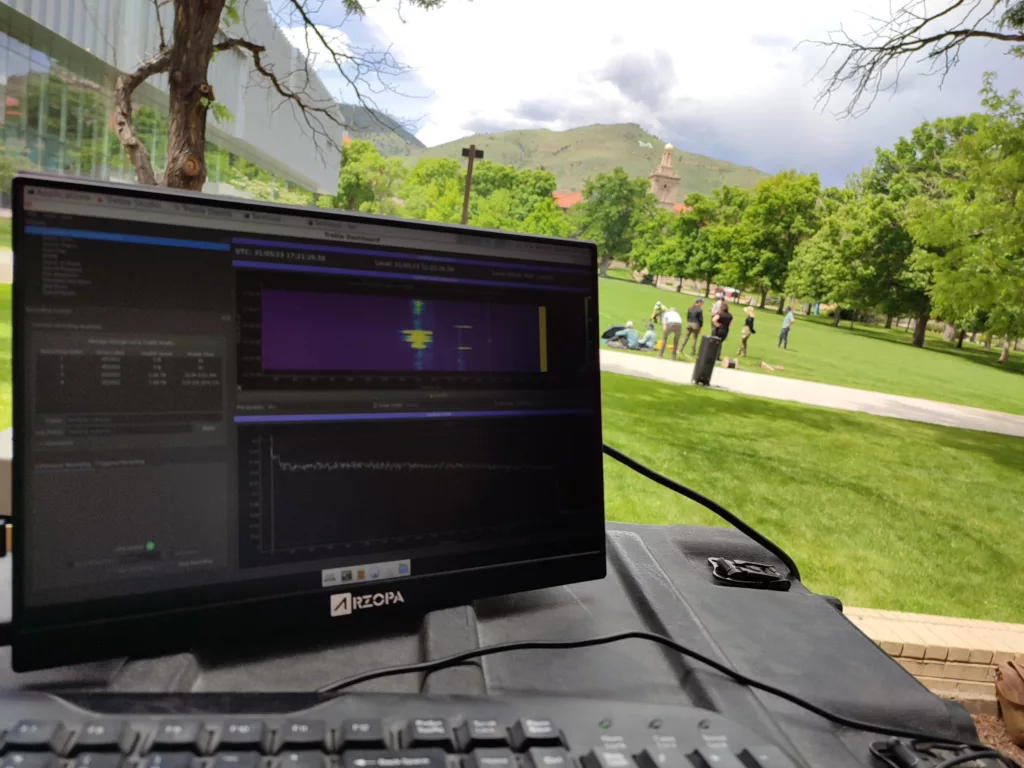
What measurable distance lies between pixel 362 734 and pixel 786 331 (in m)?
5.85

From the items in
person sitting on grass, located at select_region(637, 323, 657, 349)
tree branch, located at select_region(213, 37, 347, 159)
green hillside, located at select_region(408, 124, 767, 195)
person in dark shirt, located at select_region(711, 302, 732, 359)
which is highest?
green hillside, located at select_region(408, 124, 767, 195)

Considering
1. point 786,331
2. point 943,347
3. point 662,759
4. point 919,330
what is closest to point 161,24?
point 662,759

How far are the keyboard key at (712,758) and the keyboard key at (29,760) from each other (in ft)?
1.11

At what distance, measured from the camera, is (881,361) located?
628cm

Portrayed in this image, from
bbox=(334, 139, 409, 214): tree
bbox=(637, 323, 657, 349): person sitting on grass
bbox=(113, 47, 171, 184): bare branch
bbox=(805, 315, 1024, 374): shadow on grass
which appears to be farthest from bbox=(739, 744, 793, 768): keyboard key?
bbox=(805, 315, 1024, 374): shadow on grass

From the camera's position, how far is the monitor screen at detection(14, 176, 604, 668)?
0.43 m

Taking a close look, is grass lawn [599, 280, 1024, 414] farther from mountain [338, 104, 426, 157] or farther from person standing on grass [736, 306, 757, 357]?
mountain [338, 104, 426, 157]

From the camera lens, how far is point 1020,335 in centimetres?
372

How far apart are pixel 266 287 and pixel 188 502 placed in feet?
0.51

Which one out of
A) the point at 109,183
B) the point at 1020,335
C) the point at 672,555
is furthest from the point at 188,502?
the point at 1020,335

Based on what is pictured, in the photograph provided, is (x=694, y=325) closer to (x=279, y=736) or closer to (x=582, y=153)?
(x=582, y=153)

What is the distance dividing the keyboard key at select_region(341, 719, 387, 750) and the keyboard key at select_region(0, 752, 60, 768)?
0.14 meters

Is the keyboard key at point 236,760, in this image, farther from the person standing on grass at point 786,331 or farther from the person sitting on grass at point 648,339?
the person standing on grass at point 786,331

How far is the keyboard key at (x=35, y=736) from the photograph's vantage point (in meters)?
0.35
